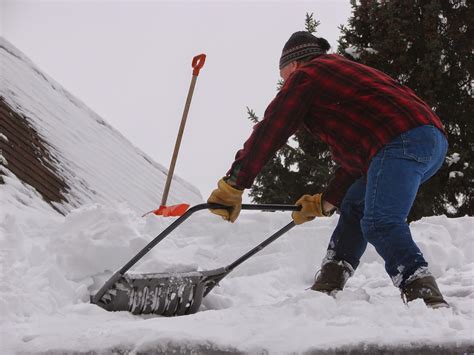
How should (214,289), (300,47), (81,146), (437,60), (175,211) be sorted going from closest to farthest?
(300,47)
(214,289)
(175,211)
(81,146)
(437,60)

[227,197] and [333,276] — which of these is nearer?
[227,197]

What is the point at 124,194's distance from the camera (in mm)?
7617

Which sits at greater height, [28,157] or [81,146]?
[81,146]

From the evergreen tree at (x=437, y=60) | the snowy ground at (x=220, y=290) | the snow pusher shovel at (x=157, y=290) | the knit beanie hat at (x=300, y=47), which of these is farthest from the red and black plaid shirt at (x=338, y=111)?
the evergreen tree at (x=437, y=60)

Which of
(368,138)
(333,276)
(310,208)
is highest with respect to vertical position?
(368,138)

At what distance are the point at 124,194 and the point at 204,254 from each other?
3513 mm

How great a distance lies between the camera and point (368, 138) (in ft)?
8.21

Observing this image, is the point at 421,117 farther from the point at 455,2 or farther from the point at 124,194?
the point at 455,2

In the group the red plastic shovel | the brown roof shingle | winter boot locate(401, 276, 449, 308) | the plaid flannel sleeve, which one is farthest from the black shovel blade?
the red plastic shovel

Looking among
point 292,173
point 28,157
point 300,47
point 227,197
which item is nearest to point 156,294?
point 227,197

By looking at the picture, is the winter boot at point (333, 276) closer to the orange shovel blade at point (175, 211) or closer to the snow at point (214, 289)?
the snow at point (214, 289)

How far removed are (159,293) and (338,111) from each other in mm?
1306

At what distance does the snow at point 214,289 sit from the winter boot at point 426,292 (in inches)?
2.7

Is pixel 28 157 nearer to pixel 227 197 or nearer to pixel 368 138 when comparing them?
pixel 227 197
